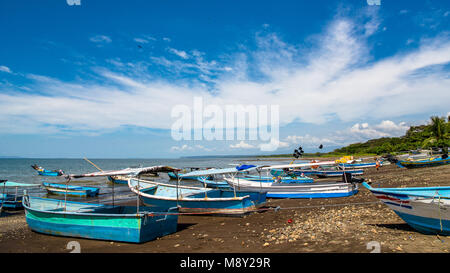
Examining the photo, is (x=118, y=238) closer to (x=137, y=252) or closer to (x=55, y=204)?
(x=137, y=252)

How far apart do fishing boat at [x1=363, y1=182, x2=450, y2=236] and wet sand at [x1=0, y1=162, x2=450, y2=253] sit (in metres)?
0.32

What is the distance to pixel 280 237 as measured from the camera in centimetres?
1033

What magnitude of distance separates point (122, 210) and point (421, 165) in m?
39.8

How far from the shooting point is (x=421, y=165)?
36.0 meters

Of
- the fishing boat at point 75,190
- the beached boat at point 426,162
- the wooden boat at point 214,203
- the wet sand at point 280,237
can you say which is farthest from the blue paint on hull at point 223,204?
the beached boat at point 426,162

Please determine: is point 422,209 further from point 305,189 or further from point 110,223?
point 305,189

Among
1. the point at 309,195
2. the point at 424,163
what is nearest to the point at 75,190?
the point at 309,195

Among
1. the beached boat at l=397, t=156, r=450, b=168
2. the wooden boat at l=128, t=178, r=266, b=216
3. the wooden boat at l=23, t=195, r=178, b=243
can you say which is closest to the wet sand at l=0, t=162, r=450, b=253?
the wooden boat at l=23, t=195, r=178, b=243

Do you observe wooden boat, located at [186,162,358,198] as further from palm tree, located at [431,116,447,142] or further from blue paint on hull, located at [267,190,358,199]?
palm tree, located at [431,116,447,142]

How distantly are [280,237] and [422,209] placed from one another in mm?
5029

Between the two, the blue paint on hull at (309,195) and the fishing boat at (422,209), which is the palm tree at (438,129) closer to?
the blue paint on hull at (309,195)

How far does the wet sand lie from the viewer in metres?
8.48

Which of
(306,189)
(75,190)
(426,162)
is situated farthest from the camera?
(426,162)
